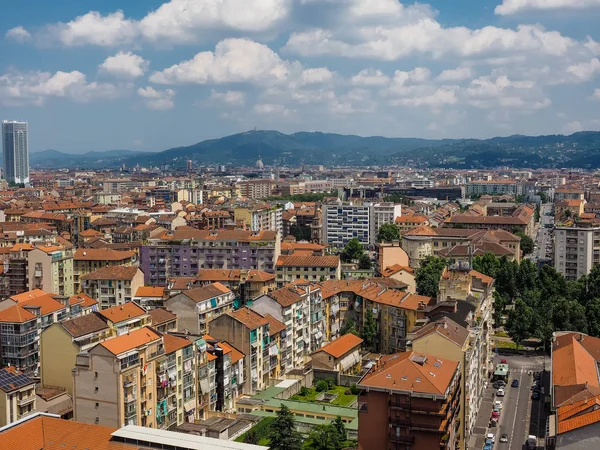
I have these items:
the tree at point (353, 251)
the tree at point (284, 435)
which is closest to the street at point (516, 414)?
the tree at point (284, 435)

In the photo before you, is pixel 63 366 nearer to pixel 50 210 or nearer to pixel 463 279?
pixel 463 279

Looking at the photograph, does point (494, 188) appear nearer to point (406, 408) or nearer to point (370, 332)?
point (370, 332)

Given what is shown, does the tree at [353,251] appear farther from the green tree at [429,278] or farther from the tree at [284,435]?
the tree at [284,435]

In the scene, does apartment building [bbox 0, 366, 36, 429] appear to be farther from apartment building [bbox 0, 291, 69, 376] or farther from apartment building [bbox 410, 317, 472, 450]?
apartment building [bbox 410, 317, 472, 450]

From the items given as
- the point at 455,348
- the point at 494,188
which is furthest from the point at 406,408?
the point at 494,188

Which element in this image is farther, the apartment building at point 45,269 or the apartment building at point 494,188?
the apartment building at point 494,188

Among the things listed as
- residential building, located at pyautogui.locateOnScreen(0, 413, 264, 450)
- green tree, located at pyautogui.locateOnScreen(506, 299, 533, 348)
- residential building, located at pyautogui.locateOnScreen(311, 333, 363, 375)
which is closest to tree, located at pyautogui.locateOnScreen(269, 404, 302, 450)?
residential building, located at pyautogui.locateOnScreen(0, 413, 264, 450)
